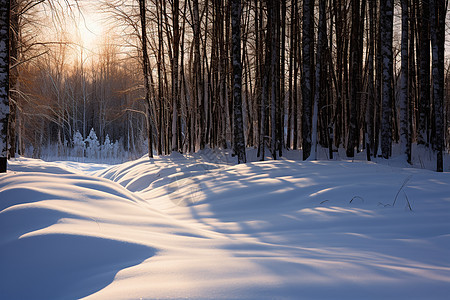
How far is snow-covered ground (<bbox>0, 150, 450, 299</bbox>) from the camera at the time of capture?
3.77ft

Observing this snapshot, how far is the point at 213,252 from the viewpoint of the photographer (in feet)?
5.64

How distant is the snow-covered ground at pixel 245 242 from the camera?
3.77 feet

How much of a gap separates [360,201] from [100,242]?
2.35 meters

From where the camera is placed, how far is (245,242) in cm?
204

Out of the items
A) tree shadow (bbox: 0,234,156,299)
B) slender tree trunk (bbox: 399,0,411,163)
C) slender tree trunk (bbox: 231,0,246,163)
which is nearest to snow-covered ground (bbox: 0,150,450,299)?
tree shadow (bbox: 0,234,156,299)

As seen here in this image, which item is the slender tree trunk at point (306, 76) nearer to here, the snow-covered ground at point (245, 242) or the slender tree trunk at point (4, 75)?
the snow-covered ground at point (245, 242)

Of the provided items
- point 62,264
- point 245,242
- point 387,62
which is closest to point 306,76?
point 387,62

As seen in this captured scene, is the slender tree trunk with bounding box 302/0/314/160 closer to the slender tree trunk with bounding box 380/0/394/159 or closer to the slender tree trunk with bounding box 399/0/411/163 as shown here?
the slender tree trunk with bounding box 380/0/394/159

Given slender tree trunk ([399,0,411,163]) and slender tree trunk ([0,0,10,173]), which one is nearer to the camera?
slender tree trunk ([0,0,10,173])

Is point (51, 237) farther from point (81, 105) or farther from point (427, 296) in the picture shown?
point (81, 105)

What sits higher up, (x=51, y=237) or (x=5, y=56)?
(x=5, y=56)

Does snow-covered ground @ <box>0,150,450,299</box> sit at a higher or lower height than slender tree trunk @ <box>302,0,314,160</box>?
lower

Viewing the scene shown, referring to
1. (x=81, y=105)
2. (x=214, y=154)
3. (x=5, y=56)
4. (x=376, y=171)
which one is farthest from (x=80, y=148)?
(x=376, y=171)

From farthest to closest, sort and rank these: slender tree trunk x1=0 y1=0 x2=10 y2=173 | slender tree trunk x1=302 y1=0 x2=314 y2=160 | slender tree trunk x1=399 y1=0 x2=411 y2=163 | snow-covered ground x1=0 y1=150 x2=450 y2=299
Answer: slender tree trunk x1=302 y1=0 x2=314 y2=160 < slender tree trunk x1=399 y1=0 x2=411 y2=163 < slender tree trunk x1=0 y1=0 x2=10 y2=173 < snow-covered ground x1=0 y1=150 x2=450 y2=299
